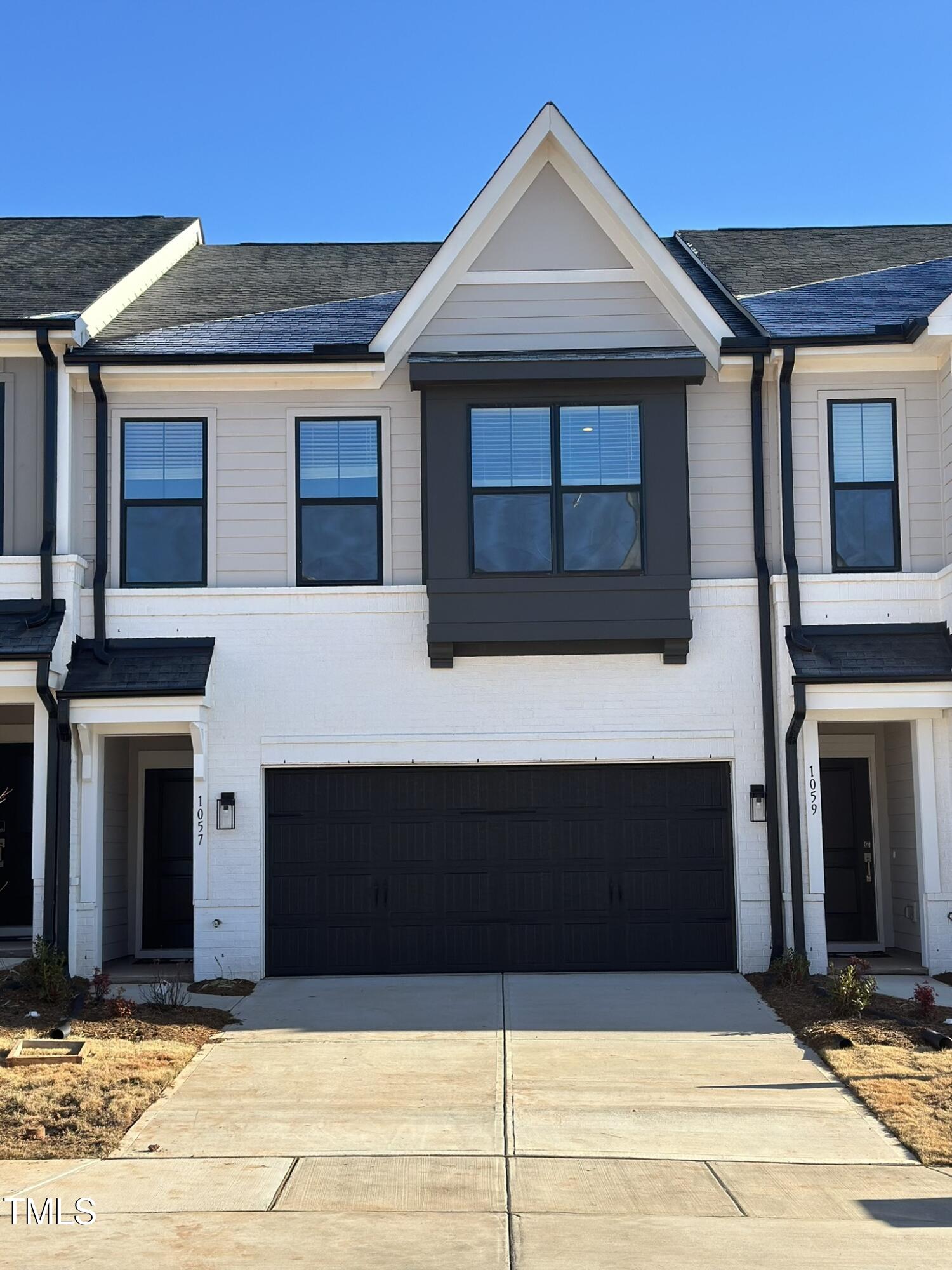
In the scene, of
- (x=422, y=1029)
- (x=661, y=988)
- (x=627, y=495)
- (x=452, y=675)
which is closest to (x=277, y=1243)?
(x=422, y=1029)

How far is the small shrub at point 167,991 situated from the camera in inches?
494

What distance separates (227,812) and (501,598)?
11.9 ft

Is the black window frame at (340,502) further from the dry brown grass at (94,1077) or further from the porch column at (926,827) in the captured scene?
the porch column at (926,827)

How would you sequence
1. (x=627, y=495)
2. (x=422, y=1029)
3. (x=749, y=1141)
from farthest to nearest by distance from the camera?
(x=627, y=495) < (x=422, y=1029) < (x=749, y=1141)

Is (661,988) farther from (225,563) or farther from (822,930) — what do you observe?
(225,563)

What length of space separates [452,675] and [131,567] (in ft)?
11.9

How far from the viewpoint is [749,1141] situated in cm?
867

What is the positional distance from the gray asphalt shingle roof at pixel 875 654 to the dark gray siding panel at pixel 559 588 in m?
1.31

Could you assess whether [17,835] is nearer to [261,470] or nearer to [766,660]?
[261,470]

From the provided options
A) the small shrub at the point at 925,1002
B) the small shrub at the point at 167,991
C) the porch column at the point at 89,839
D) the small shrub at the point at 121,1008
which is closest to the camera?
the small shrub at the point at 925,1002

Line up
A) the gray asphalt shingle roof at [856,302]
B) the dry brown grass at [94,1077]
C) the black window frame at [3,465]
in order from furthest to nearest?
1. the gray asphalt shingle roof at [856,302]
2. the black window frame at [3,465]
3. the dry brown grass at [94,1077]

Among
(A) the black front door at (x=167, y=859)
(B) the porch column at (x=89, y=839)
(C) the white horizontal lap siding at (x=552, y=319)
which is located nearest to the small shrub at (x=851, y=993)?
(C) the white horizontal lap siding at (x=552, y=319)

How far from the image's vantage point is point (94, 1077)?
9.77 metres

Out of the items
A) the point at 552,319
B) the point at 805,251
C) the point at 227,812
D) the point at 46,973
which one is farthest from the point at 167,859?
the point at 805,251
